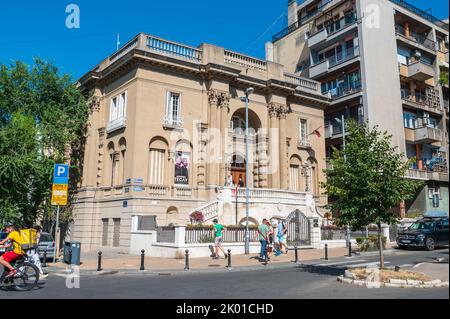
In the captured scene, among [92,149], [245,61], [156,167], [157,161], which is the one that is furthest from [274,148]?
[92,149]

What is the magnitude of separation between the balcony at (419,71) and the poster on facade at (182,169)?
2463 centimetres

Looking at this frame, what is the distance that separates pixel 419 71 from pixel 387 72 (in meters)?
3.39

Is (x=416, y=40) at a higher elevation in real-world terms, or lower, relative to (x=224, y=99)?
higher

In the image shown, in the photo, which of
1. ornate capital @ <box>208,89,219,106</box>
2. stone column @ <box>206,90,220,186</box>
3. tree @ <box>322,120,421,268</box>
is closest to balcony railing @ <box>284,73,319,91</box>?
ornate capital @ <box>208,89,219,106</box>

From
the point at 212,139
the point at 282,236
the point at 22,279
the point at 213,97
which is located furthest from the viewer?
the point at 213,97

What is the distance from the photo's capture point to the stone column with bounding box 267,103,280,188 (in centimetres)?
3083

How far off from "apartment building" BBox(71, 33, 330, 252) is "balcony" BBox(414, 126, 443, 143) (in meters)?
14.1

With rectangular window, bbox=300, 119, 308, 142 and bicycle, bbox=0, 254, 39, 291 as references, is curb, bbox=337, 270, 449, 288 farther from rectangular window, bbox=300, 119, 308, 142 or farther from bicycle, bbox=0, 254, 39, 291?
rectangular window, bbox=300, 119, 308, 142

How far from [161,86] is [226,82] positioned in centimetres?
505

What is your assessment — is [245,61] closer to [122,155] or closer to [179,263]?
[122,155]

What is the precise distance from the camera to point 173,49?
27.8 meters

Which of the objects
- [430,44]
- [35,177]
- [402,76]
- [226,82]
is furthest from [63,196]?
[430,44]

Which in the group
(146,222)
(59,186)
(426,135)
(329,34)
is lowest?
(146,222)
